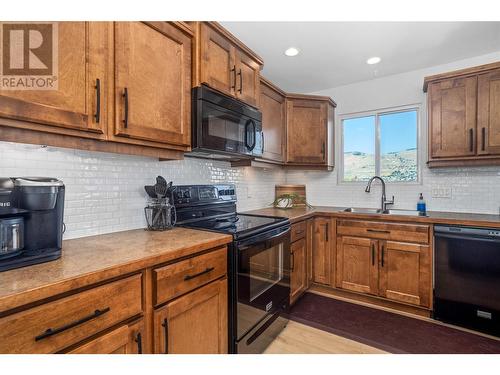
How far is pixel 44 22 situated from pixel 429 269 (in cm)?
306

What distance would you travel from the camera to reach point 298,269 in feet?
8.30

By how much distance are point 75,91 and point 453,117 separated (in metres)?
3.01

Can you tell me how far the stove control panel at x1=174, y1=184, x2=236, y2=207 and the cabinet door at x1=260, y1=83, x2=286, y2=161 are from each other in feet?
1.74

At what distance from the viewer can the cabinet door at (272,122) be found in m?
2.60

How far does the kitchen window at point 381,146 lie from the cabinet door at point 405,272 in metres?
1.00

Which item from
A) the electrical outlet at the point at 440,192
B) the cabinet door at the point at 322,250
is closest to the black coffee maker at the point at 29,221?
the cabinet door at the point at 322,250

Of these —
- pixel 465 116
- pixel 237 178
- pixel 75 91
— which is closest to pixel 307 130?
pixel 237 178

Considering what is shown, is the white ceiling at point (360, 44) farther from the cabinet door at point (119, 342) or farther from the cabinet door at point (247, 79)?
the cabinet door at point (119, 342)

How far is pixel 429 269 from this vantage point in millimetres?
2238

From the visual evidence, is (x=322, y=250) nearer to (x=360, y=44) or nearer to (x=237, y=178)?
(x=237, y=178)

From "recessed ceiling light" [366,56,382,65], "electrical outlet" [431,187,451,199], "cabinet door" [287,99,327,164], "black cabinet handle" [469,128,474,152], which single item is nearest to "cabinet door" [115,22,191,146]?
"cabinet door" [287,99,327,164]

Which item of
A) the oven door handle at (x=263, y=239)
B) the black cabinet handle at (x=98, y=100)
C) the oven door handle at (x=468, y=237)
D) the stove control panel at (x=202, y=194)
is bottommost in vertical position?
the oven door handle at (x=468, y=237)

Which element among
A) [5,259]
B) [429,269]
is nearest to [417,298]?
[429,269]

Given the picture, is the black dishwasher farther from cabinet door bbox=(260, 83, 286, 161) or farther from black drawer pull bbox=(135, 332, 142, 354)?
black drawer pull bbox=(135, 332, 142, 354)
